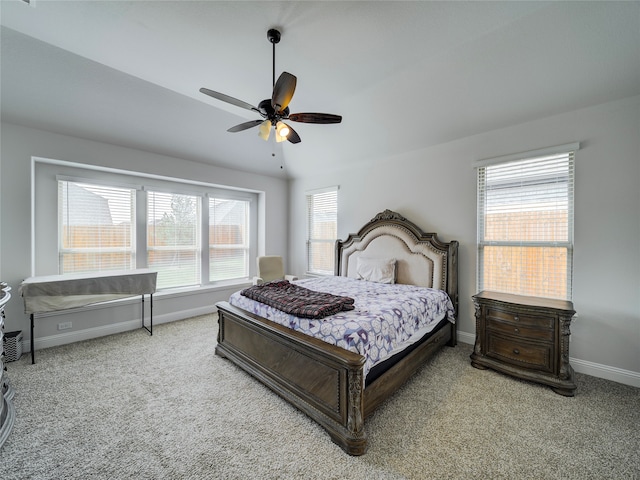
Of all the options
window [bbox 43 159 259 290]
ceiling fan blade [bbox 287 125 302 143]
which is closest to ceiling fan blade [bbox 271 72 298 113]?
ceiling fan blade [bbox 287 125 302 143]

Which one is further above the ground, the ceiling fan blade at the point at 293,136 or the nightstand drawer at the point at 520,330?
the ceiling fan blade at the point at 293,136

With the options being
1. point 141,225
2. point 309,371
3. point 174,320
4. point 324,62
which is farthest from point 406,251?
point 141,225

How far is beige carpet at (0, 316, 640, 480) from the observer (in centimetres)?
155

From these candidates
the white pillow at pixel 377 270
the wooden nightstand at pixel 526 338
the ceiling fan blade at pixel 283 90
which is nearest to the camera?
the ceiling fan blade at pixel 283 90

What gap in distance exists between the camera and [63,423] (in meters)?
1.92

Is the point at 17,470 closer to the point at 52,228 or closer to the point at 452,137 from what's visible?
the point at 52,228

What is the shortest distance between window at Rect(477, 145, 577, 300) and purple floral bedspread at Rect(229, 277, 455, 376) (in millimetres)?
807

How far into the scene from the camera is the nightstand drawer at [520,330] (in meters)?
2.41

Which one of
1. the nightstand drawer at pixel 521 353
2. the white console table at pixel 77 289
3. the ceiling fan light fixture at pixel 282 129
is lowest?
the nightstand drawer at pixel 521 353

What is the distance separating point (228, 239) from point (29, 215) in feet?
8.98

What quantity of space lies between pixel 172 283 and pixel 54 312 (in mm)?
1498

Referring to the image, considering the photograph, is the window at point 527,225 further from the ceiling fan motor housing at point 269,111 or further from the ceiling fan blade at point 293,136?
the ceiling fan motor housing at point 269,111

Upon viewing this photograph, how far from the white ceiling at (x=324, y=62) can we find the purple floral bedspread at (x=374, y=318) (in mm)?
2251

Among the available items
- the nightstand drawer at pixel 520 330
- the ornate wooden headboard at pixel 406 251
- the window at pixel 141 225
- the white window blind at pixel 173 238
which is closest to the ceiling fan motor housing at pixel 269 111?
the ornate wooden headboard at pixel 406 251
